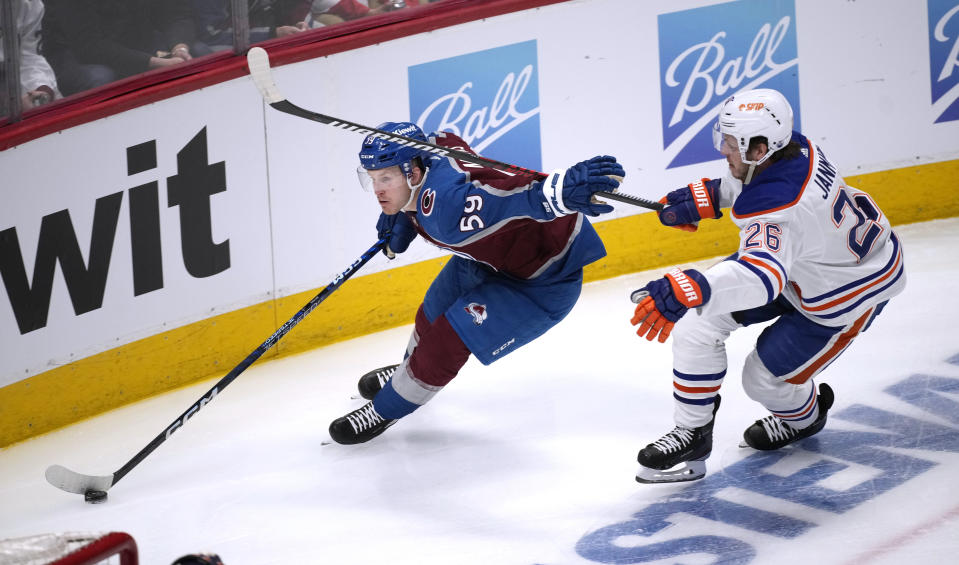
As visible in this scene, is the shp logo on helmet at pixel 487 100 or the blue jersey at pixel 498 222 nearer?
the blue jersey at pixel 498 222

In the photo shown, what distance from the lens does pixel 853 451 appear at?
3.42m

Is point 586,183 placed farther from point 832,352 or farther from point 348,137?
point 348,137

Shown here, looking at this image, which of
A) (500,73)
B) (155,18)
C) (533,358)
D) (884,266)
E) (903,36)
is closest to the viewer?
(884,266)

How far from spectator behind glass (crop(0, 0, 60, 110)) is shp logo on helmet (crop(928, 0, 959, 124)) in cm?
368

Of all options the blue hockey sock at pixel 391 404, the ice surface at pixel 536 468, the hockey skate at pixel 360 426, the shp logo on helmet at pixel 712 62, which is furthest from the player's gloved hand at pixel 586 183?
the shp logo on helmet at pixel 712 62

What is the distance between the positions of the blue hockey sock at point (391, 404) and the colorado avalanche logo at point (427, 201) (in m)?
0.63

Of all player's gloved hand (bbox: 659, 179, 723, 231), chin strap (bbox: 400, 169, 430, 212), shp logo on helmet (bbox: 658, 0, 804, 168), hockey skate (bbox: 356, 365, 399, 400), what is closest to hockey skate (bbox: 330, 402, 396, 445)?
hockey skate (bbox: 356, 365, 399, 400)

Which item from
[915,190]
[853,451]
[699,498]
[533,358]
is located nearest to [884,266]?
[853,451]

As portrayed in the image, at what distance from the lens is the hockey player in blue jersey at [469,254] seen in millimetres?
3330

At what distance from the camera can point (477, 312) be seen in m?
3.62

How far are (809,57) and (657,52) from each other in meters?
0.69

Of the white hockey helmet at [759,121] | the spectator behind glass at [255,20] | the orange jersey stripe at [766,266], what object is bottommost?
the orange jersey stripe at [766,266]

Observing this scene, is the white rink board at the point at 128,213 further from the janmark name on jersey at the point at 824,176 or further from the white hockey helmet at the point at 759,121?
the janmark name on jersey at the point at 824,176

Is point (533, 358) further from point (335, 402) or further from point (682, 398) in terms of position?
point (682, 398)
